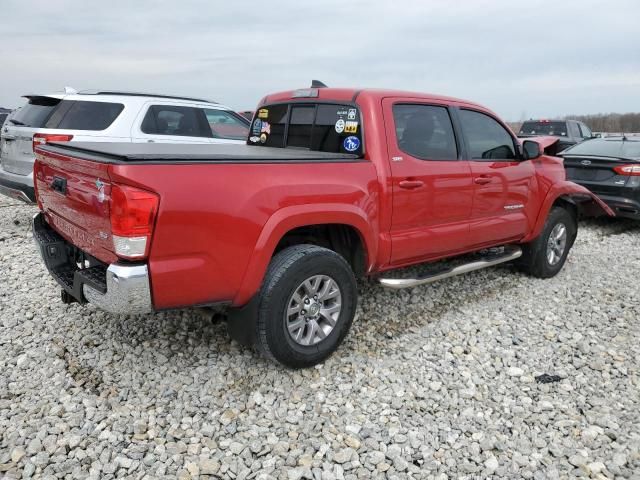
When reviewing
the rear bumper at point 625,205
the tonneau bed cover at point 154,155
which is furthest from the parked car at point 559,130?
the tonneau bed cover at point 154,155

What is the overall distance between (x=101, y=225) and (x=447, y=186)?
2606mm

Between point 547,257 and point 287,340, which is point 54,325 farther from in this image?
point 547,257

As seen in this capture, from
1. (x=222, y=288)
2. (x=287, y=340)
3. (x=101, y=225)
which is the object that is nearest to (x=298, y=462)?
(x=287, y=340)

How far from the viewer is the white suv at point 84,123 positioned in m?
6.37

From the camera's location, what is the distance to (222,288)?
292 cm

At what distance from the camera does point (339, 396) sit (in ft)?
10.4

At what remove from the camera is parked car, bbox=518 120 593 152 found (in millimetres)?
15013

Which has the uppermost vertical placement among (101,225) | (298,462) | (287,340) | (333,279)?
(101,225)

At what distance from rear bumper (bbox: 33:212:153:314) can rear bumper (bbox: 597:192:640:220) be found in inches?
290

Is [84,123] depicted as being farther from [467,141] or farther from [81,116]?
[467,141]

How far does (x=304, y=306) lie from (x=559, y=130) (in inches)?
568

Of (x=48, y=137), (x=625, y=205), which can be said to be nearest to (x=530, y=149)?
(x=625, y=205)

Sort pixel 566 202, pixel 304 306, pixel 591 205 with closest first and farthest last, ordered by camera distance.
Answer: pixel 304 306 → pixel 566 202 → pixel 591 205

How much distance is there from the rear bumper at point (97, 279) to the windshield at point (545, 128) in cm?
1481
